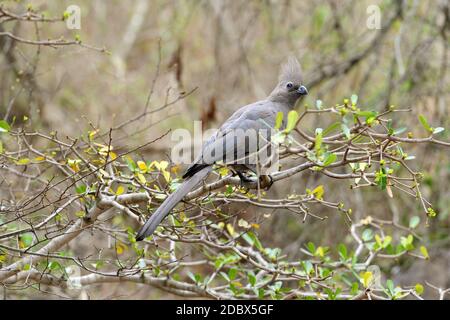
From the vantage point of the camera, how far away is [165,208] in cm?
319

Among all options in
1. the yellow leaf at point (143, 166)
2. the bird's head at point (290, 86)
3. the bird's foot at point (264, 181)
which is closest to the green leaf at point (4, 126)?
the yellow leaf at point (143, 166)

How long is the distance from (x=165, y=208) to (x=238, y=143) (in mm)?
973

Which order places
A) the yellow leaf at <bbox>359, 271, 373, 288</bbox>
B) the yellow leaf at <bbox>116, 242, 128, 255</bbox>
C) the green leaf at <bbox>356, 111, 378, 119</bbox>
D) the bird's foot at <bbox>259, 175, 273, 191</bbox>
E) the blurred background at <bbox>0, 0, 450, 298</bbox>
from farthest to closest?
the blurred background at <bbox>0, 0, 450, 298</bbox>, the bird's foot at <bbox>259, 175, 273, 191</bbox>, the yellow leaf at <bbox>116, 242, 128, 255</bbox>, the yellow leaf at <bbox>359, 271, 373, 288</bbox>, the green leaf at <bbox>356, 111, 378, 119</bbox>

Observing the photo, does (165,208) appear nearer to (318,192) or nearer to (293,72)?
(318,192)

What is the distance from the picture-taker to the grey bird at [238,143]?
322 centimetres

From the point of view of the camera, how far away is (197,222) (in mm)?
3838

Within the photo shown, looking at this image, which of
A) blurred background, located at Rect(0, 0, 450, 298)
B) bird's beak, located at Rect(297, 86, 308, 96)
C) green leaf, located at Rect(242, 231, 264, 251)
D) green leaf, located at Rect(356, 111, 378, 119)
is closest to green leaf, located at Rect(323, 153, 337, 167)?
green leaf, located at Rect(356, 111, 378, 119)

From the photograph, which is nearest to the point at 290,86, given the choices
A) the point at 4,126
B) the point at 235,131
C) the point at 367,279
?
the point at 235,131

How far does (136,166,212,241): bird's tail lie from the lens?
3.11 meters

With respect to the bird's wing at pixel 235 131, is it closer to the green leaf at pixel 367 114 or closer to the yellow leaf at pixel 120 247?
the yellow leaf at pixel 120 247

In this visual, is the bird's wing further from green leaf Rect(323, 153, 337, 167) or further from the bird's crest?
green leaf Rect(323, 153, 337, 167)
